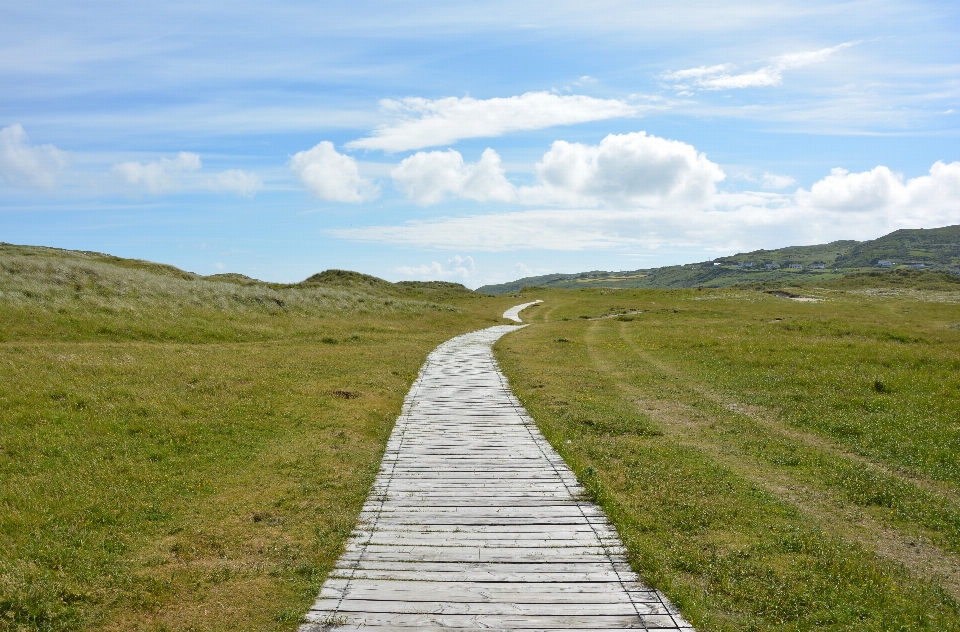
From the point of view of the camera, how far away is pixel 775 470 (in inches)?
549

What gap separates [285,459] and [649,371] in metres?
19.1

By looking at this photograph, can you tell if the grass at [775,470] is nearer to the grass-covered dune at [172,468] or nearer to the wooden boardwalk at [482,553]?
the wooden boardwalk at [482,553]

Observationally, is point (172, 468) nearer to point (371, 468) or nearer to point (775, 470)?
point (371, 468)

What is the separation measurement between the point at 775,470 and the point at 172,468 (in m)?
13.9

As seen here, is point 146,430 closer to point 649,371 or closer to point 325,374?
point 325,374

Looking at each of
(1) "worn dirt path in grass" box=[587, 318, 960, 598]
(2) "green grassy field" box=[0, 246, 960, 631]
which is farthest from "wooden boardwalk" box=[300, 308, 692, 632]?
(1) "worn dirt path in grass" box=[587, 318, 960, 598]

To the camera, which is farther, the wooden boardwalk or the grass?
the grass

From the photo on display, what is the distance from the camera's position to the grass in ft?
27.2

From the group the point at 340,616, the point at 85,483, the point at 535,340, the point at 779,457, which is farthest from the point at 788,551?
the point at 535,340

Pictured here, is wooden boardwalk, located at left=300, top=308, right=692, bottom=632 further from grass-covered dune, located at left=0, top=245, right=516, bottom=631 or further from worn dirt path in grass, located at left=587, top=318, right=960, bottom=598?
worn dirt path in grass, located at left=587, top=318, right=960, bottom=598

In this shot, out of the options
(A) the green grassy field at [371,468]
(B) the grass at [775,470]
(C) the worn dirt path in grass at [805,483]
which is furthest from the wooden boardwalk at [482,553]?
(C) the worn dirt path in grass at [805,483]

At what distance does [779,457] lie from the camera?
14.9m

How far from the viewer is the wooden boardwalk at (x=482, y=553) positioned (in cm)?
757

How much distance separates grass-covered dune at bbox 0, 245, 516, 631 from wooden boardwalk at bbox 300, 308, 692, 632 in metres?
0.63
